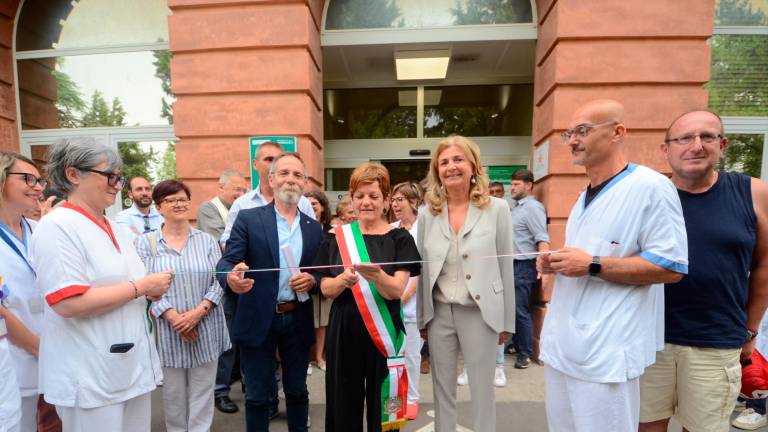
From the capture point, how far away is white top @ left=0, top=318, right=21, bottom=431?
1436mm

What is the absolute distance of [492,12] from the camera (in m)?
5.06

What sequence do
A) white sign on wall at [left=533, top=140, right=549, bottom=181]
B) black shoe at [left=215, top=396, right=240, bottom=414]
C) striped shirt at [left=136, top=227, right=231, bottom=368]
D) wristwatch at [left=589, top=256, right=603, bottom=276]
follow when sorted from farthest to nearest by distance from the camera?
white sign on wall at [left=533, top=140, right=549, bottom=181], black shoe at [left=215, top=396, right=240, bottom=414], striped shirt at [left=136, top=227, right=231, bottom=368], wristwatch at [left=589, top=256, right=603, bottom=276]

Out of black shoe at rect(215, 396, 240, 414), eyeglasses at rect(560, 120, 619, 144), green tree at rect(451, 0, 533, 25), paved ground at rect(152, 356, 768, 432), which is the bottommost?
paved ground at rect(152, 356, 768, 432)

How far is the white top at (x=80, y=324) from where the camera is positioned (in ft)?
4.91

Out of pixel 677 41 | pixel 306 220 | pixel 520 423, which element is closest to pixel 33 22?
pixel 306 220

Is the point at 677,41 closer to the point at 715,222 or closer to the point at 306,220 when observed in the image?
the point at 715,222

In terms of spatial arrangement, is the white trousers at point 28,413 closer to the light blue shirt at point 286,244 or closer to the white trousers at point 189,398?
the white trousers at point 189,398

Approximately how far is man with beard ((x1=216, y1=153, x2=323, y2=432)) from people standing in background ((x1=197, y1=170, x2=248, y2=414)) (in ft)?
2.62

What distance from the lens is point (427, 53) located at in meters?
5.42

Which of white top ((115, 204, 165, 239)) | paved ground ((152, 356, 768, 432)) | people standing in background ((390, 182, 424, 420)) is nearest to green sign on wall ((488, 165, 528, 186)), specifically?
people standing in background ((390, 182, 424, 420))

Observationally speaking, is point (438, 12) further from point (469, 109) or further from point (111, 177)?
point (111, 177)

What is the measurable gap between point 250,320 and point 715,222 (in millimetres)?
2700

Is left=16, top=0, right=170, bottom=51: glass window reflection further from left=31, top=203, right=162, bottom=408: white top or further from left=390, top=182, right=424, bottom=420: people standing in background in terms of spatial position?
left=31, top=203, right=162, bottom=408: white top

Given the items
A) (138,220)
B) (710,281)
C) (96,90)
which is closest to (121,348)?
(710,281)
